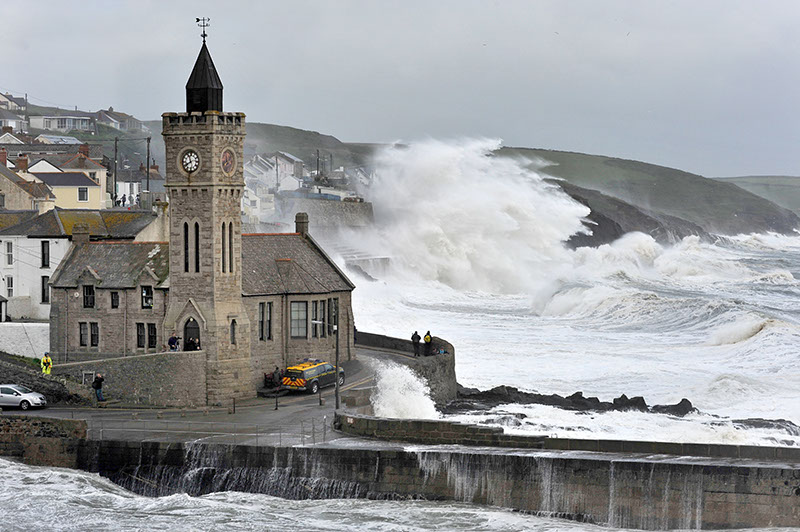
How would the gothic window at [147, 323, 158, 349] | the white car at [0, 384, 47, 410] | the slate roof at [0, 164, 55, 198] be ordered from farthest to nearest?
the slate roof at [0, 164, 55, 198] → the gothic window at [147, 323, 158, 349] → the white car at [0, 384, 47, 410]

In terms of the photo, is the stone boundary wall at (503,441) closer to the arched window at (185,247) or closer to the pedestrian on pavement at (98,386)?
the arched window at (185,247)

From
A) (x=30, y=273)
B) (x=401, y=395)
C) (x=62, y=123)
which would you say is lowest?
(x=401, y=395)

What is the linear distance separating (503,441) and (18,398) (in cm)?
1447

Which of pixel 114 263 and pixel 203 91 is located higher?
pixel 203 91

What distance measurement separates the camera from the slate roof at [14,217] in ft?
169

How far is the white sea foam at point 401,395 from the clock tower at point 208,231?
3.86m

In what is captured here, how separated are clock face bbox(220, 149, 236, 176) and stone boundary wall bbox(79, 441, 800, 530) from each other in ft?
30.0

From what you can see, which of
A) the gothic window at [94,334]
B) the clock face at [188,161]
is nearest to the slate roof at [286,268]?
the clock face at [188,161]

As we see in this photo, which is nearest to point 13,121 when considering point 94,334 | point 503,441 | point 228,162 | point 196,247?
point 94,334

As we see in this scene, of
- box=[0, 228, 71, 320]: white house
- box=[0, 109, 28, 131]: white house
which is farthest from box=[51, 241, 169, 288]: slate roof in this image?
box=[0, 109, 28, 131]: white house

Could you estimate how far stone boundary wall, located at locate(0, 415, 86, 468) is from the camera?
32875 millimetres

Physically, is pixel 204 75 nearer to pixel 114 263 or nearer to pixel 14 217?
pixel 114 263

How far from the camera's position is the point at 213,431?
108 feet

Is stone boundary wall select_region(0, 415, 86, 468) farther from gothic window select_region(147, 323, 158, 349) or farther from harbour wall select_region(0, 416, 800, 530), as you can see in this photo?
gothic window select_region(147, 323, 158, 349)
